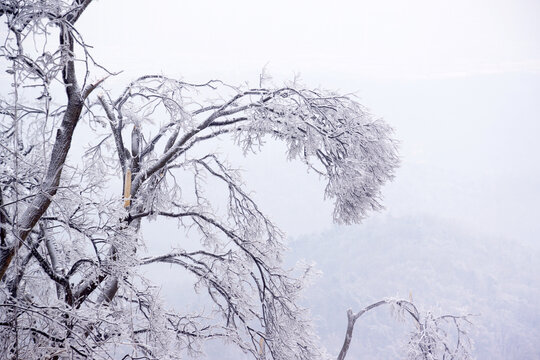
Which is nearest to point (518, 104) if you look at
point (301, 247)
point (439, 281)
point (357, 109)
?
point (439, 281)

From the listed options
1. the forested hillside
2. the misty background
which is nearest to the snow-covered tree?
the misty background

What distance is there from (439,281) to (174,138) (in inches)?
3896

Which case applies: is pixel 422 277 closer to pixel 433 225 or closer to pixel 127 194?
pixel 433 225

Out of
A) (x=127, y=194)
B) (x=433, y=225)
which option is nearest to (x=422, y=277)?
(x=433, y=225)

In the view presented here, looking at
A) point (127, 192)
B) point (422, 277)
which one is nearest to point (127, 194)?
point (127, 192)

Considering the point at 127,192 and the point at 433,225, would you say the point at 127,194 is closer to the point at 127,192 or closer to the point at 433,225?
the point at 127,192

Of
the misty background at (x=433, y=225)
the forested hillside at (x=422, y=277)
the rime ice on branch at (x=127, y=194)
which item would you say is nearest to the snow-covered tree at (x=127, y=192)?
the rime ice on branch at (x=127, y=194)

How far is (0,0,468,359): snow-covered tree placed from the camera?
3053 mm

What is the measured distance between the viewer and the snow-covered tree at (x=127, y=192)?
3.05 m

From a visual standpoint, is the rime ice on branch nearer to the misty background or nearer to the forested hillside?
the misty background

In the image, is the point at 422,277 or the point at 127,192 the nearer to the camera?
the point at 127,192

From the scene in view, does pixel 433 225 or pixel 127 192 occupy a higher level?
pixel 433 225

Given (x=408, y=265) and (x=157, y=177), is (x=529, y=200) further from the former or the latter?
(x=157, y=177)

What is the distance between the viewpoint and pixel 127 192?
4.81 m
